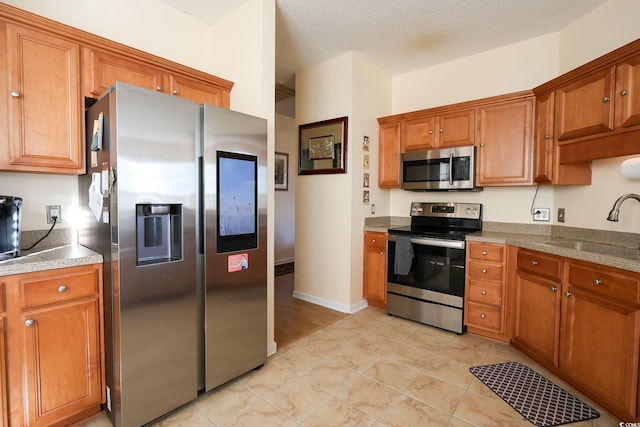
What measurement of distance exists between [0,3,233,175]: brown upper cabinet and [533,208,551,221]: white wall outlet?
3575mm

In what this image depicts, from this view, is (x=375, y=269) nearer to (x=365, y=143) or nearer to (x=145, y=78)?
(x=365, y=143)

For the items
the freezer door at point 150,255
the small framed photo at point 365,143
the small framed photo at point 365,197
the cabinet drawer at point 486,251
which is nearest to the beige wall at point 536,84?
the small framed photo at point 365,197

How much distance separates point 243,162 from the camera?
202 centimetres

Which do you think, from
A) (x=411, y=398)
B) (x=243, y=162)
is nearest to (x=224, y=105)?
(x=243, y=162)

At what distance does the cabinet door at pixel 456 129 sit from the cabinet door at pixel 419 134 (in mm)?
78

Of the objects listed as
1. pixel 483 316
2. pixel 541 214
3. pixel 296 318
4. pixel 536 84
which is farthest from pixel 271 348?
pixel 536 84

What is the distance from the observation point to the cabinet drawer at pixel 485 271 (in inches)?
106

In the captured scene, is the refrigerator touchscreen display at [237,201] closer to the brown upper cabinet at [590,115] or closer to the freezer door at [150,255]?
the freezer door at [150,255]

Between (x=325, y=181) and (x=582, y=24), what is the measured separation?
2.66m

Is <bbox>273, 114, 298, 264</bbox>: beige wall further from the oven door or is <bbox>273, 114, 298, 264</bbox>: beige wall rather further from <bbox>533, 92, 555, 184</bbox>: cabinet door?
<bbox>533, 92, 555, 184</bbox>: cabinet door

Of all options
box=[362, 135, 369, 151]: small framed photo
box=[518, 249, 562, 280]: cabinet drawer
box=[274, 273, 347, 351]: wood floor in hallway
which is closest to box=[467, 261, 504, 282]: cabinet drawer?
box=[518, 249, 562, 280]: cabinet drawer

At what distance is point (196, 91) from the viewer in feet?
7.81

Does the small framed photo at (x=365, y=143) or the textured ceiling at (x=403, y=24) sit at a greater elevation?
the textured ceiling at (x=403, y=24)

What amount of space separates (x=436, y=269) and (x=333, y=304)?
4.03 feet
